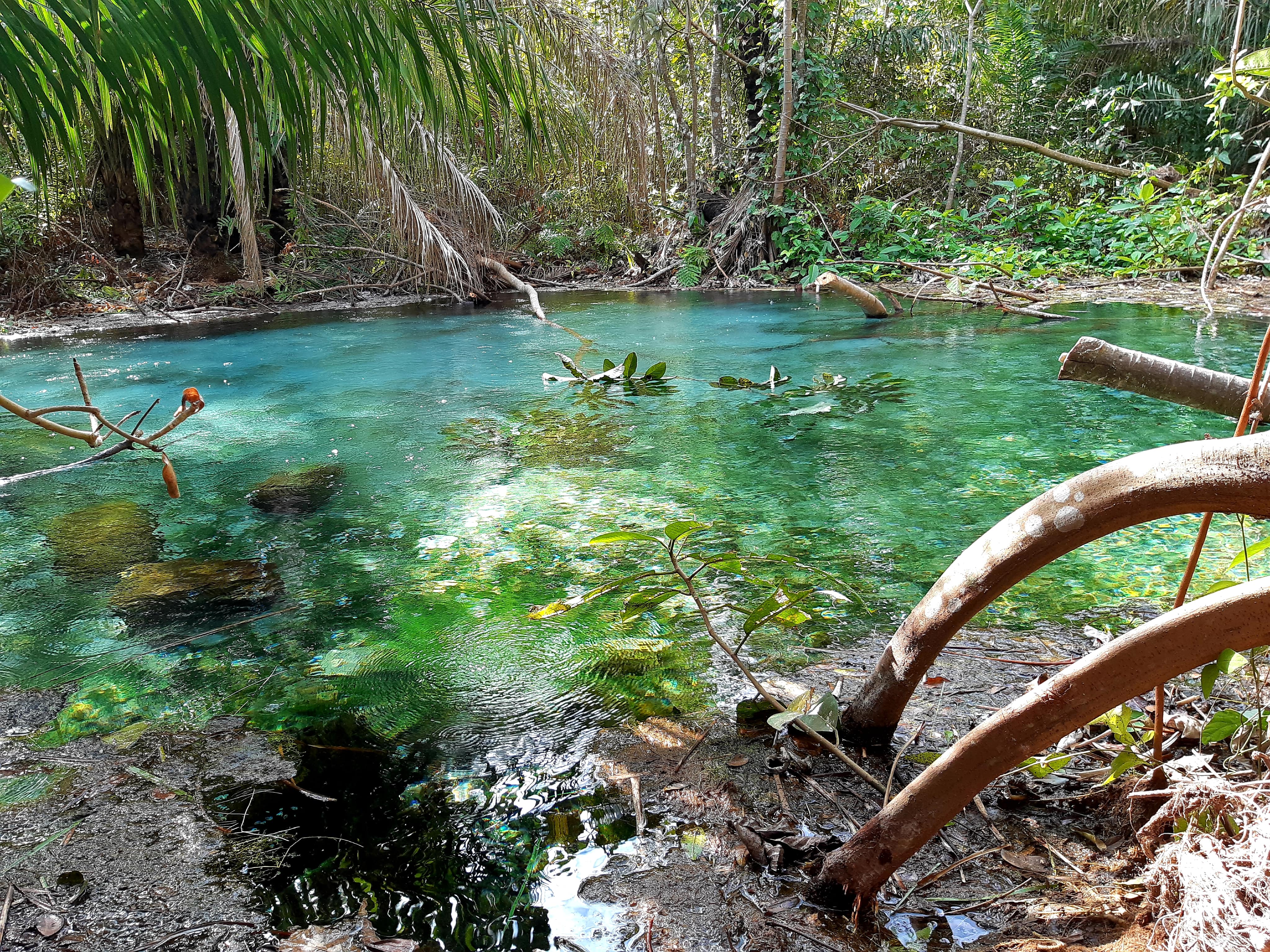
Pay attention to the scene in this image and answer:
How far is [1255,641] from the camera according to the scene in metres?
1.09

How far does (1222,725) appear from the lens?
1.28 metres

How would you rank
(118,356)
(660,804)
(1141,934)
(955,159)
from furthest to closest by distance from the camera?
(955,159) → (118,356) → (660,804) → (1141,934)

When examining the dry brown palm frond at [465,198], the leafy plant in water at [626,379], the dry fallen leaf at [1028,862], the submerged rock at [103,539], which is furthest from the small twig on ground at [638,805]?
the dry brown palm frond at [465,198]

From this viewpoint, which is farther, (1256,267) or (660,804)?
(1256,267)

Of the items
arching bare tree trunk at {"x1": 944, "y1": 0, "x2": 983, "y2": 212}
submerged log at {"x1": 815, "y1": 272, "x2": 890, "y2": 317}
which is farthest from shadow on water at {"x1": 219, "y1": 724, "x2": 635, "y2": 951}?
arching bare tree trunk at {"x1": 944, "y1": 0, "x2": 983, "y2": 212}

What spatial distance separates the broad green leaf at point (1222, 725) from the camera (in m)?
1.27

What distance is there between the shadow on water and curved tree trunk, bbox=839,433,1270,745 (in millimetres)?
609

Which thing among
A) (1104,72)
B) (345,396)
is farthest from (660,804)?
(1104,72)

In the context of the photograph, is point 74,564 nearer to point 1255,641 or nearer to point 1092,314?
point 1255,641

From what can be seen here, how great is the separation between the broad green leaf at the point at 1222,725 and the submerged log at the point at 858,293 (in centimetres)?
487

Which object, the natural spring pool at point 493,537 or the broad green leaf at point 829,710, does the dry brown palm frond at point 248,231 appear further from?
the broad green leaf at point 829,710

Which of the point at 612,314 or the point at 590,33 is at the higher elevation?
the point at 590,33


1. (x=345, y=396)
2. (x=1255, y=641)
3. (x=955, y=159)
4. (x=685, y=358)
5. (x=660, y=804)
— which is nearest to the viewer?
(x=1255, y=641)

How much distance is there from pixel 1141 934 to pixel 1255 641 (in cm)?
47
